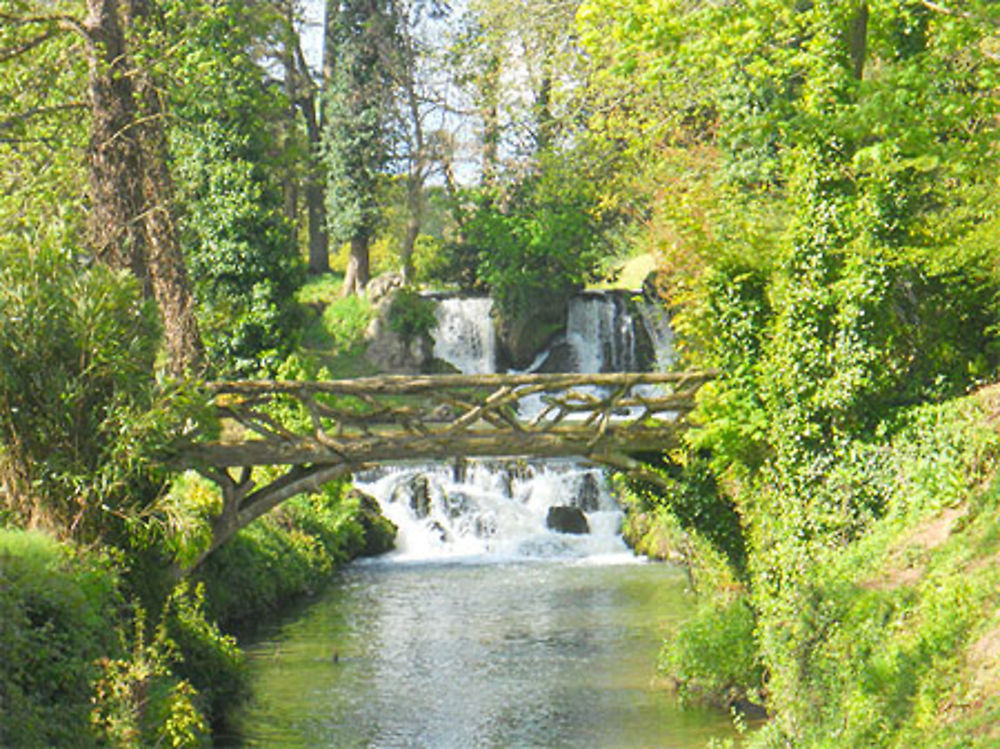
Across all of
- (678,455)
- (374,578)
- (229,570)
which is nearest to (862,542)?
(678,455)

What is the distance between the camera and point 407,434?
55.2 feet

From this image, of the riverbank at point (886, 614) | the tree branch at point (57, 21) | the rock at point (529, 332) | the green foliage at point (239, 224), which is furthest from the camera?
the rock at point (529, 332)

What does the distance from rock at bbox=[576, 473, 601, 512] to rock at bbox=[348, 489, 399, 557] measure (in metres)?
4.02

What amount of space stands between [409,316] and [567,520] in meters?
12.5

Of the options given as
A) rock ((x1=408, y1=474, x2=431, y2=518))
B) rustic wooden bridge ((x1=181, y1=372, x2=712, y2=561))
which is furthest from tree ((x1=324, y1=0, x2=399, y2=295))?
rustic wooden bridge ((x1=181, y1=372, x2=712, y2=561))

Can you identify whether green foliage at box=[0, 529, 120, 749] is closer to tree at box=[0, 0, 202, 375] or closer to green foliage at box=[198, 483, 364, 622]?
tree at box=[0, 0, 202, 375]

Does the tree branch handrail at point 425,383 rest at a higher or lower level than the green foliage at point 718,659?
higher

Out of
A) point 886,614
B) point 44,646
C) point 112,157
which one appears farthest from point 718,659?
point 112,157

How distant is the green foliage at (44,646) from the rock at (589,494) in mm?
17293

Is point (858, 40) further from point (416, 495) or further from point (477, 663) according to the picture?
point (416, 495)

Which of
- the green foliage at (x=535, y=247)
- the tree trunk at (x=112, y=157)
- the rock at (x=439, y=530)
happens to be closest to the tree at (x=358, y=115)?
the green foliage at (x=535, y=247)

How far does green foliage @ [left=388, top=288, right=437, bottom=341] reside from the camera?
39688 mm

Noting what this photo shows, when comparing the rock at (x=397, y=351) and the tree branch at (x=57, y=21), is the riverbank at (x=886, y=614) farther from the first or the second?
the rock at (x=397, y=351)

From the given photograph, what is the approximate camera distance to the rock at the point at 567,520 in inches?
1132
